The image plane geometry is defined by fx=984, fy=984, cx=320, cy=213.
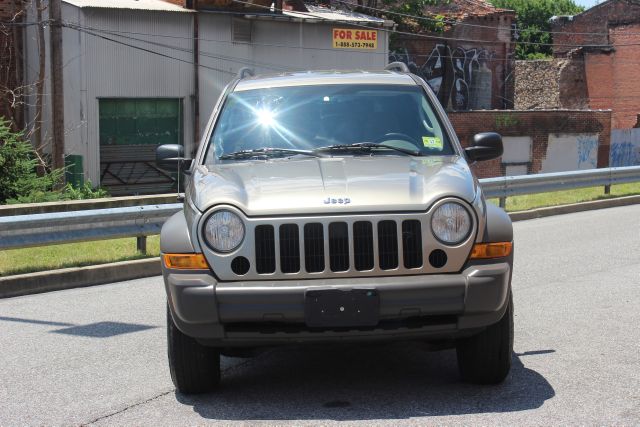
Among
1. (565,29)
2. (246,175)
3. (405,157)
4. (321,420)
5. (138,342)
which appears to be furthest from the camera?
(565,29)

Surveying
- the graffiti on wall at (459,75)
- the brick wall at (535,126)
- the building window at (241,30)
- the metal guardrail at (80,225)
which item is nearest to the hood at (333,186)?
the metal guardrail at (80,225)

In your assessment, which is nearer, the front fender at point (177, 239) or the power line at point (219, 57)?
the front fender at point (177, 239)

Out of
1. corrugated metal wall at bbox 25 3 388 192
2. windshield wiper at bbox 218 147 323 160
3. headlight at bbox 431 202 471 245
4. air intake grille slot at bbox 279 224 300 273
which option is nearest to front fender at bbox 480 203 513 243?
headlight at bbox 431 202 471 245

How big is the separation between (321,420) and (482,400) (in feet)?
3.05

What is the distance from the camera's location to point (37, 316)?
853cm

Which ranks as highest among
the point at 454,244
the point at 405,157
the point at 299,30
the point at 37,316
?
the point at 299,30

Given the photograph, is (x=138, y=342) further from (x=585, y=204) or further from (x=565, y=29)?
(x=565, y=29)

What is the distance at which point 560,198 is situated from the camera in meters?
20.1

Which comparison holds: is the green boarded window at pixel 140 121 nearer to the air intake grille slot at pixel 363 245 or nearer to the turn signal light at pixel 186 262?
the turn signal light at pixel 186 262

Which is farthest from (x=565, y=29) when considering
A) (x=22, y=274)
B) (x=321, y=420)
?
(x=321, y=420)

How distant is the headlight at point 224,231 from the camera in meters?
5.09

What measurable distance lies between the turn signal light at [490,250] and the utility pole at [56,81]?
19244 millimetres

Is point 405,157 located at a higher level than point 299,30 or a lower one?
lower

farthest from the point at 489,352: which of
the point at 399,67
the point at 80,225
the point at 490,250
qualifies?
the point at 80,225
